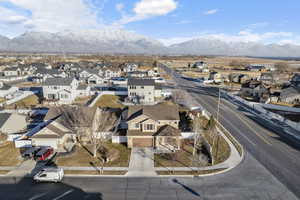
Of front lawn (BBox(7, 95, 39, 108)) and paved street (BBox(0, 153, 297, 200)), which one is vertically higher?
front lawn (BBox(7, 95, 39, 108))

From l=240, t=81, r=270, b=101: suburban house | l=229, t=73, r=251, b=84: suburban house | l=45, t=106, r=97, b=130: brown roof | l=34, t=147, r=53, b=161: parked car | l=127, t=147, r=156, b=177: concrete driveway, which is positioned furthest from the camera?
l=229, t=73, r=251, b=84: suburban house

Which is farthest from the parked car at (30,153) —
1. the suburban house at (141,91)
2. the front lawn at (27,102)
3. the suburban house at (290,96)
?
Answer: the suburban house at (290,96)

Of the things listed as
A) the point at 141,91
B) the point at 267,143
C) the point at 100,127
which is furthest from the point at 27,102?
the point at 267,143

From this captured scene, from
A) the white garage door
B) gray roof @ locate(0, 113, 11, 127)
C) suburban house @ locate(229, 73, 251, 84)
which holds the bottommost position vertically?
the white garage door

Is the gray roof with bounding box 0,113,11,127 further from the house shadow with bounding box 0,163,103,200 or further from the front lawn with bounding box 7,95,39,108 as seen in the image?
the front lawn with bounding box 7,95,39,108

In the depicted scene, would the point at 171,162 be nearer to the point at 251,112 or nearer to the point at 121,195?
the point at 121,195

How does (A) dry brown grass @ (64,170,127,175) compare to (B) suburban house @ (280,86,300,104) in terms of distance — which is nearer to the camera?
(A) dry brown grass @ (64,170,127,175)

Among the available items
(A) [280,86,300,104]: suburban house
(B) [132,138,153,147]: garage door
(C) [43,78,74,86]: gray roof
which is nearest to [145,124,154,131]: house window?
(B) [132,138,153,147]: garage door

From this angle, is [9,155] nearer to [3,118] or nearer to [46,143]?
[46,143]
